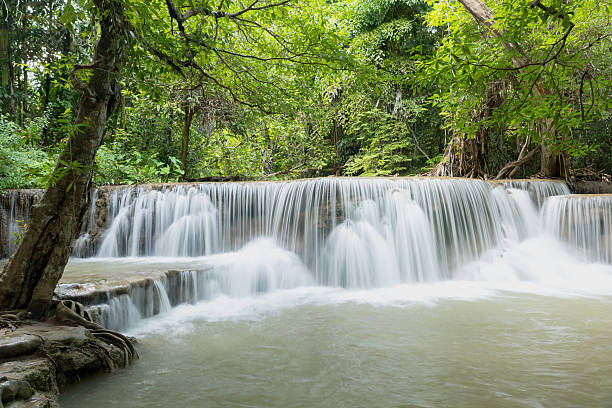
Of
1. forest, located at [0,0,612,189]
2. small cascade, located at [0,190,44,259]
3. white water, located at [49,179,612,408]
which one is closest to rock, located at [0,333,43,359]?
white water, located at [49,179,612,408]

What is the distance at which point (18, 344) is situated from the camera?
8.92ft

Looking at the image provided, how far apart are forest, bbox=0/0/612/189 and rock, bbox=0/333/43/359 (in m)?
1.20

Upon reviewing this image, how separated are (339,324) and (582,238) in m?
6.69

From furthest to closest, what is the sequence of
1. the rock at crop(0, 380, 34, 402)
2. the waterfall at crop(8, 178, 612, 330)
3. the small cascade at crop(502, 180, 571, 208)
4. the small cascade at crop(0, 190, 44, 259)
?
the small cascade at crop(502, 180, 571, 208) → the small cascade at crop(0, 190, 44, 259) → the waterfall at crop(8, 178, 612, 330) → the rock at crop(0, 380, 34, 402)

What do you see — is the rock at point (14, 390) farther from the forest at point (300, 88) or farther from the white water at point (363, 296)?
the forest at point (300, 88)

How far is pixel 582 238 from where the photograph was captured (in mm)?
8086

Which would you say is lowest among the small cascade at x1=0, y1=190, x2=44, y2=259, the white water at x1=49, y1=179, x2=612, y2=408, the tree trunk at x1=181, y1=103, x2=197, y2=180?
the white water at x1=49, y1=179, x2=612, y2=408

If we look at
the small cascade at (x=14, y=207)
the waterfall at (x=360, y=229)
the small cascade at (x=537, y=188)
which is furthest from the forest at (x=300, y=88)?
the waterfall at (x=360, y=229)

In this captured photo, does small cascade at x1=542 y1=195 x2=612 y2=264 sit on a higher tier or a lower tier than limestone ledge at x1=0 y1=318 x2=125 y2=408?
higher

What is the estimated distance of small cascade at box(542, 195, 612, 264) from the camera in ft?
25.6

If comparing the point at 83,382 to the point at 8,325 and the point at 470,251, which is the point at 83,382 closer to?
the point at 8,325

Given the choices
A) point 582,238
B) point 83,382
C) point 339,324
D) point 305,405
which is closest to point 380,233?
point 339,324

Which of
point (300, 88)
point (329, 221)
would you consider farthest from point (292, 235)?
point (300, 88)

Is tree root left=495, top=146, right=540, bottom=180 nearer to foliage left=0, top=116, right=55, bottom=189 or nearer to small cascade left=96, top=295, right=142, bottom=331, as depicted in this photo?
small cascade left=96, top=295, right=142, bottom=331
